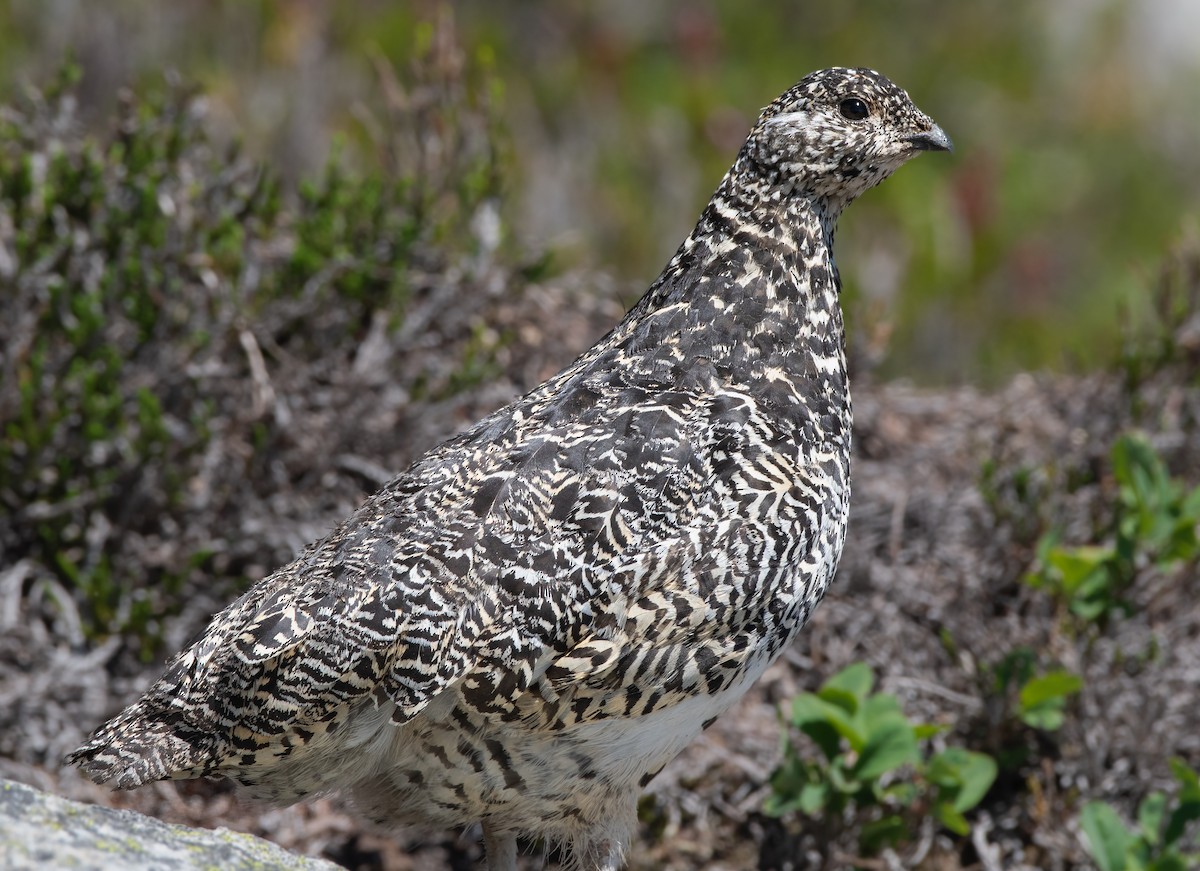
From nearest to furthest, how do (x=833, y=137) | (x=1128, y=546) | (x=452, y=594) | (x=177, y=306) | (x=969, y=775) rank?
1. (x=452, y=594)
2. (x=833, y=137)
3. (x=969, y=775)
4. (x=1128, y=546)
5. (x=177, y=306)

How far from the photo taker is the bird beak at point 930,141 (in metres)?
3.77

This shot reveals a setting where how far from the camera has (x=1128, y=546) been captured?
14.9 feet

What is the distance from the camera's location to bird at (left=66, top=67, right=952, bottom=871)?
10.1 feet

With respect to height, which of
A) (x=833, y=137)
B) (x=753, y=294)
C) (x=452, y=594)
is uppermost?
(x=833, y=137)

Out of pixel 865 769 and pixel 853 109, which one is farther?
pixel 865 769

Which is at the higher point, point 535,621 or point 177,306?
point 177,306

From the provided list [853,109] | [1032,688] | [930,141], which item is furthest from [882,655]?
[853,109]

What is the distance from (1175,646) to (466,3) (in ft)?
28.1

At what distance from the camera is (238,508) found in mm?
4953

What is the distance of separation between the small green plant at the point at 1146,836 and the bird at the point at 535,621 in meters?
1.29

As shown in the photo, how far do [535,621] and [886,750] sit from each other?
4.55 feet

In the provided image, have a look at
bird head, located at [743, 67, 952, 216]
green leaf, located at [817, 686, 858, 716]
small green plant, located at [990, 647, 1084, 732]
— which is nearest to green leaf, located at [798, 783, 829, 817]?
green leaf, located at [817, 686, 858, 716]

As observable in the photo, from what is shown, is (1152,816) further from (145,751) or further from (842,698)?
(145,751)

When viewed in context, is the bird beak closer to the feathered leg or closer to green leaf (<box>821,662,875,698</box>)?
green leaf (<box>821,662,875,698</box>)
